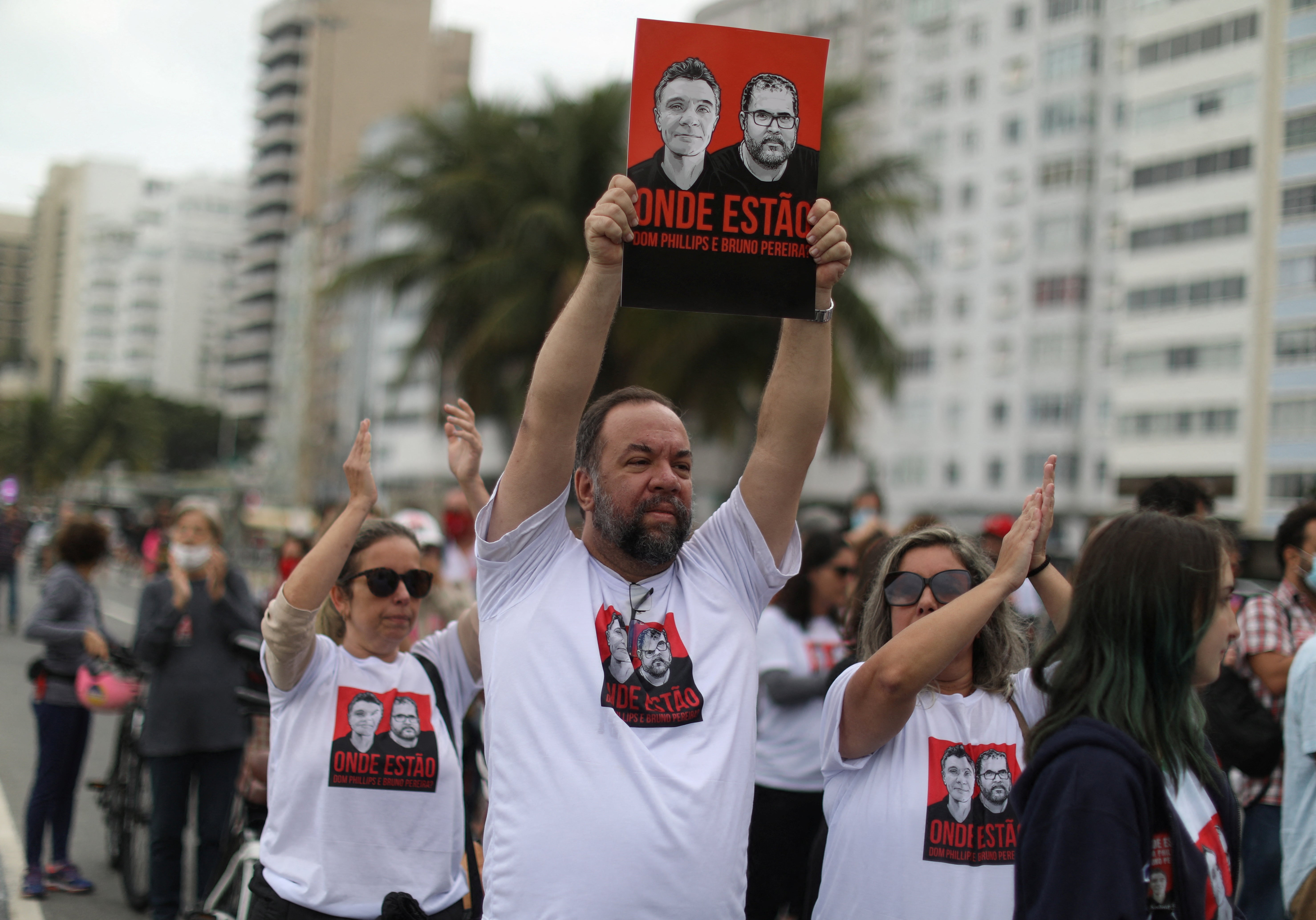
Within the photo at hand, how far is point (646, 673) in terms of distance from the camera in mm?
2729

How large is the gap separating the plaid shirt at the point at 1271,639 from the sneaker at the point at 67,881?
591 cm

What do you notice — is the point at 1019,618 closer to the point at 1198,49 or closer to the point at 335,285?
the point at 335,285

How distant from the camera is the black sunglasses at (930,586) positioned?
3256 millimetres

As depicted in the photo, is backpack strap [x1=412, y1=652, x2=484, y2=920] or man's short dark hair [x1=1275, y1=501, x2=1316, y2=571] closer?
backpack strap [x1=412, y1=652, x2=484, y2=920]

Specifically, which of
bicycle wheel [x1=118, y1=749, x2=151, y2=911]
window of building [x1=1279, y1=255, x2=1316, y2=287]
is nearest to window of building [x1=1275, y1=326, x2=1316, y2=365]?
window of building [x1=1279, y1=255, x2=1316, y2=287]

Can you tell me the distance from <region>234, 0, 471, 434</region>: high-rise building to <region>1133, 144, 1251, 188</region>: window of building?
2068 inches

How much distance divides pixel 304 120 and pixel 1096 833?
344ft

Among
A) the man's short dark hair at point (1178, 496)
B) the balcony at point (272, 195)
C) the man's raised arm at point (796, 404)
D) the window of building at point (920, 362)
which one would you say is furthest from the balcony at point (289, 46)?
the man's raised arm at point (796, 404)

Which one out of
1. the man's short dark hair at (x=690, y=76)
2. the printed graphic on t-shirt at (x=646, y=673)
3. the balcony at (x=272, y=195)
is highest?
the balcony at (x=272, y=195)

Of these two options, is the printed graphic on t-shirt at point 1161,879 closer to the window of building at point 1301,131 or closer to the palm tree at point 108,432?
the window of building at point 1301,131

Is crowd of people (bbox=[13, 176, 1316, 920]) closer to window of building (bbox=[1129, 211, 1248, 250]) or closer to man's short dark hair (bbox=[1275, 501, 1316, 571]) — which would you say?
man's short dark hair (bbox=[1275, 501, 1316, 571])

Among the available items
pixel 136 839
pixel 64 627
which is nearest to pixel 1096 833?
pixel 136 839

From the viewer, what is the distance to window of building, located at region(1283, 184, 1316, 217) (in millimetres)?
46469

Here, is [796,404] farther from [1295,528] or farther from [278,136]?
[278,136]
